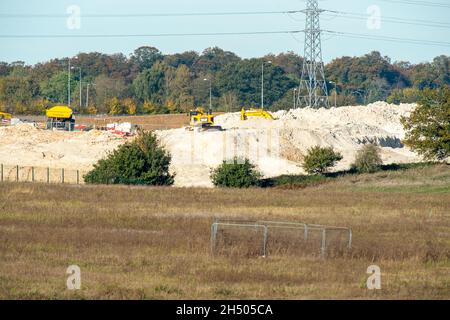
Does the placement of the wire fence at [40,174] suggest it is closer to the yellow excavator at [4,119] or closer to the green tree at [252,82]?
the yellow excavator at [4,119]

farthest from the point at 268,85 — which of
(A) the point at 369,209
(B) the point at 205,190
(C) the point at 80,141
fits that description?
(A) the point at 369,209

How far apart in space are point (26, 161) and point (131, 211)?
1498 inches

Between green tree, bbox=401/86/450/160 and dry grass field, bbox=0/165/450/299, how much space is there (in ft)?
63.4

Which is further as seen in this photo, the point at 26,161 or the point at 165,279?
the point at 26,161

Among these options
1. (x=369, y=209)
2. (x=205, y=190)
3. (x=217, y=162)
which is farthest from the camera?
(x=217, y=162)

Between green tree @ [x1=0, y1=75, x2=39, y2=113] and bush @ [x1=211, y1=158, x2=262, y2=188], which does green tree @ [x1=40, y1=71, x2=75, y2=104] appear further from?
bush @ [x1=211, y1=158, x2=262, y2=188]

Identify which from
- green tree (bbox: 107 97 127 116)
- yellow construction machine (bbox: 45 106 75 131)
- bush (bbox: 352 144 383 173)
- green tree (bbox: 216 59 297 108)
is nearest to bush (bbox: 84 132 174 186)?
bush (bbox: 352 144 383 173)

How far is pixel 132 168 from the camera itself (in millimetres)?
65000

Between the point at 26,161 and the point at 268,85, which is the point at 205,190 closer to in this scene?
the point at 26,161

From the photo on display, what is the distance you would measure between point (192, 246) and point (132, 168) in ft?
115

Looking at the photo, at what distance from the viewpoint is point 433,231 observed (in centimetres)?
3766

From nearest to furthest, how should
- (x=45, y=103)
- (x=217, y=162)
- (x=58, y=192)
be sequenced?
(x=58, y=192)
(x=217, y=162)
(x=45, y=103)

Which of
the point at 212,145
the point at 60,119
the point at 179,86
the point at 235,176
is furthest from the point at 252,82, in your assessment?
the point at 235,176

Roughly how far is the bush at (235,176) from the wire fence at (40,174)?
10.3 m
